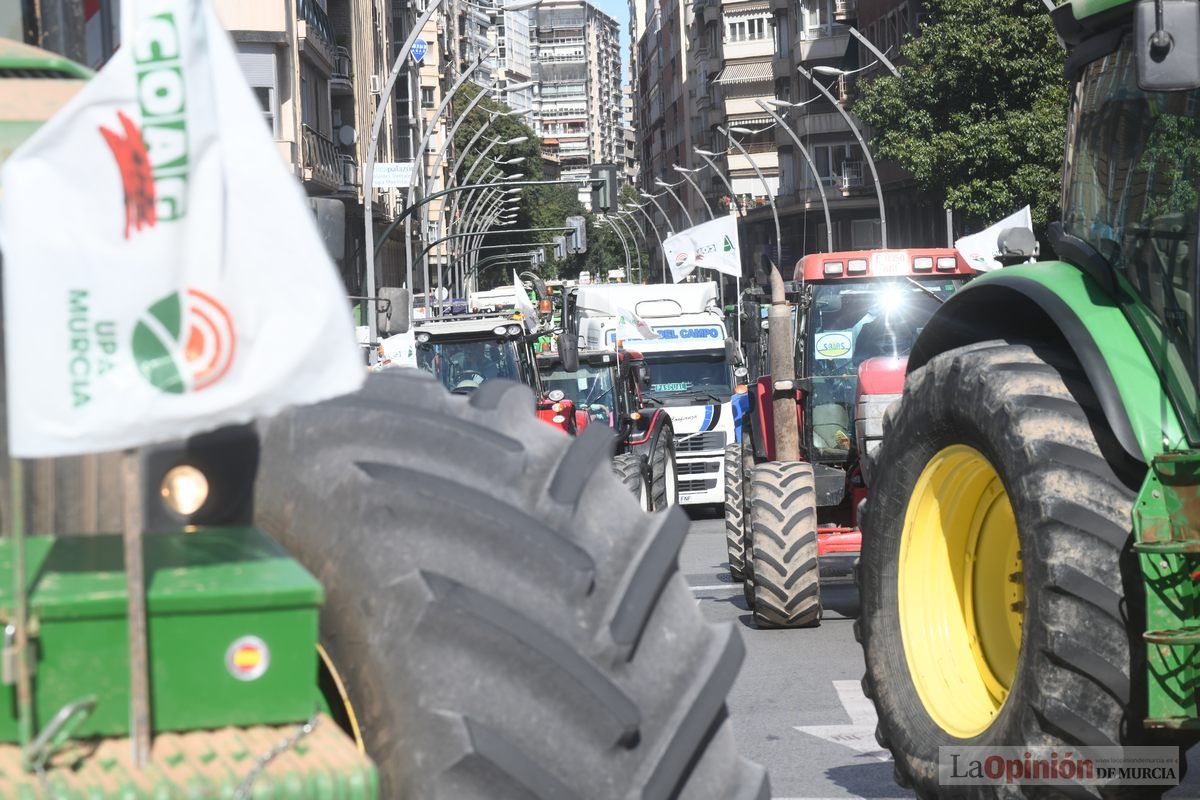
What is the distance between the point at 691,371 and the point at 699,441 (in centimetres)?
161

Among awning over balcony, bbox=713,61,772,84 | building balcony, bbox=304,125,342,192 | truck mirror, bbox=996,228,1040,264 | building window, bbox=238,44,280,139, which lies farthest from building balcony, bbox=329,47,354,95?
truck mirror, bbox=996,228,1040,264

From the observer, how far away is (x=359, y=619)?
2637mm

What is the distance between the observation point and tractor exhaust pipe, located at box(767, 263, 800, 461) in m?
12.0

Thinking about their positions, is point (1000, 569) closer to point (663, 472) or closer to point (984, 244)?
point (984, 244)

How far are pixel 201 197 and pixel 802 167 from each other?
253ft

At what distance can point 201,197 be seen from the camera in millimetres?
2285

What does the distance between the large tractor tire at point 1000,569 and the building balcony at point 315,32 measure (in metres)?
39.1

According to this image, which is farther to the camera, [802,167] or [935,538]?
[802,167]

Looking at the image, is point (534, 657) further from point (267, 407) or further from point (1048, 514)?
point (1048, 514)

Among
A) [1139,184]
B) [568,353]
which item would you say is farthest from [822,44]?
[1139,184]

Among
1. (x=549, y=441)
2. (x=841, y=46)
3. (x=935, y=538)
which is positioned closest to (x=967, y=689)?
(x=935, y=538)

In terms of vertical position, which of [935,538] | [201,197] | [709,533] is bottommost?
[709,533]

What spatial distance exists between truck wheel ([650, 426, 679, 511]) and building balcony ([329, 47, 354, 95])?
33.0 metres

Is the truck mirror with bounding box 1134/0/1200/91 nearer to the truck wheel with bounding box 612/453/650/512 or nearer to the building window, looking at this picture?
the truck wheel with bounding box 612/453/650/512
